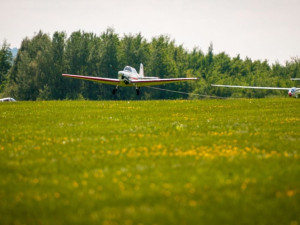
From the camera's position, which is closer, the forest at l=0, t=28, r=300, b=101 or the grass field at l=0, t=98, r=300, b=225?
the grass field at l=0, t=98, r=300, b=225

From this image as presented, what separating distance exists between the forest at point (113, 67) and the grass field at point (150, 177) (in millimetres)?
96460

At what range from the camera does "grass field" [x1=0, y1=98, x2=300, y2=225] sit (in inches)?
295

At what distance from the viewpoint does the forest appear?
118 meters

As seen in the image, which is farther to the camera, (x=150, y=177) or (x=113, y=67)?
(x=113, y=67)

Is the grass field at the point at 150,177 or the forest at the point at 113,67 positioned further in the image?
the forest at the point at 113,67

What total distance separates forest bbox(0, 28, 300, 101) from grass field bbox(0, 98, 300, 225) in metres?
96.5

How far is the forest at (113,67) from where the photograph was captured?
118438mm

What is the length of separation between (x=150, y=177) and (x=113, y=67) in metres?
115

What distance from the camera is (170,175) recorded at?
32.2 feet

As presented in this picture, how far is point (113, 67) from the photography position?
123000mm

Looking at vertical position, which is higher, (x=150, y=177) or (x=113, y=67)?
(x=113, y=67)

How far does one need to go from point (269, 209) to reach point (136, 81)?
41.2 meters

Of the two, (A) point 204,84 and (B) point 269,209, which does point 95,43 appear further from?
(B) point 269,209

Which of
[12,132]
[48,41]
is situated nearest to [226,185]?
[12,132]
